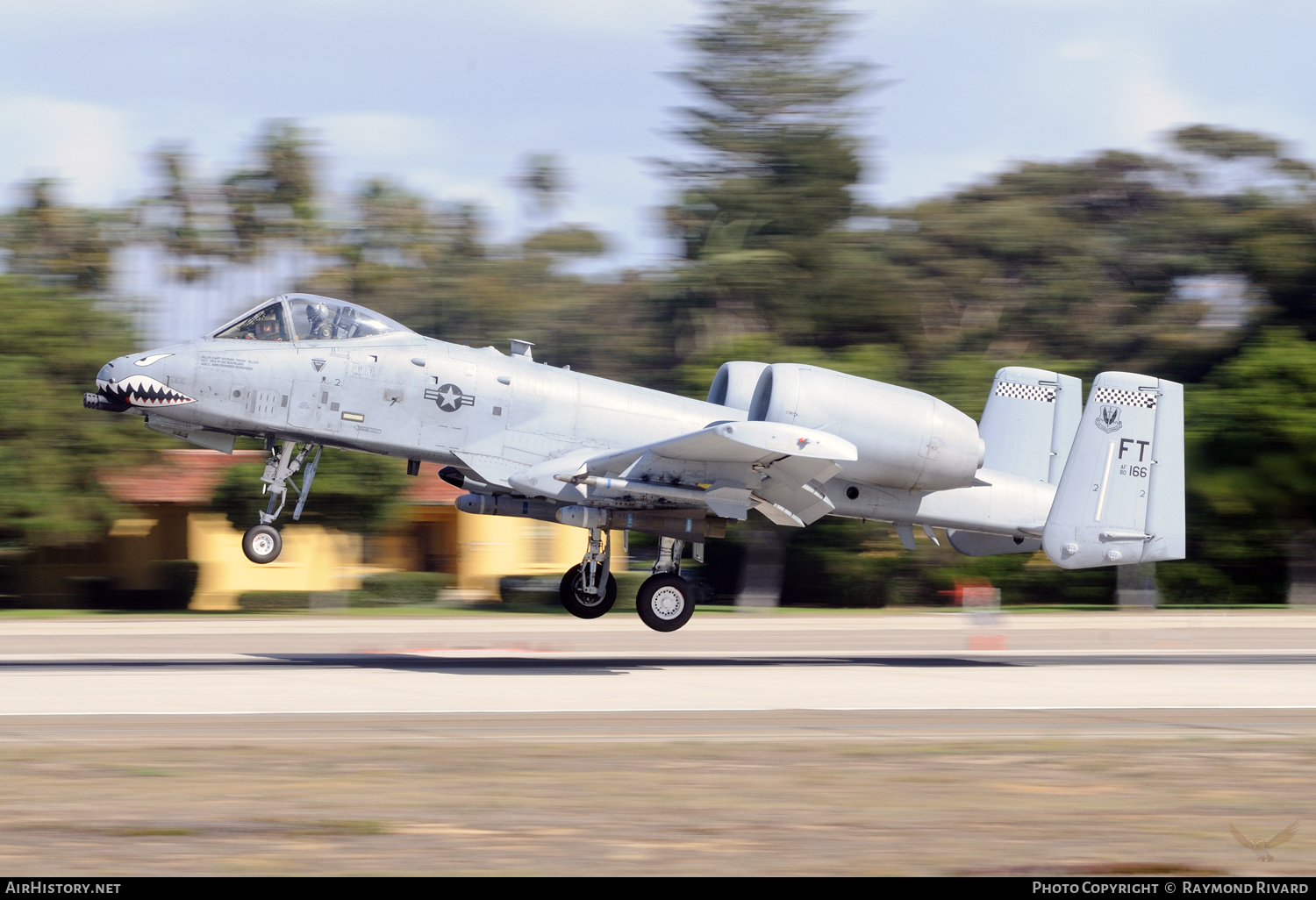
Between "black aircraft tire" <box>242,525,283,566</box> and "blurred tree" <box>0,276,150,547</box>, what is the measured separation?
20.7 m

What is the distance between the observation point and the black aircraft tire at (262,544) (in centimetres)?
1653

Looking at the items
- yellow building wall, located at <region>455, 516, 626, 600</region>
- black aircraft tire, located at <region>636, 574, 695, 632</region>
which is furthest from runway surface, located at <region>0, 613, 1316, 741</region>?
yellow building wall, located at <region>455, 516, 626, 600</region>

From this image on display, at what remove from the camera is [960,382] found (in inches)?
1607

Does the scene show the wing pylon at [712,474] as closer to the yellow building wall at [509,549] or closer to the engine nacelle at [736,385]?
the engine nacelle at [736,385]

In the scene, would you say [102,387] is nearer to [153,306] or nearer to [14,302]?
[14,302]

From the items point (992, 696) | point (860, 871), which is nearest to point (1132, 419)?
point (992, 696)

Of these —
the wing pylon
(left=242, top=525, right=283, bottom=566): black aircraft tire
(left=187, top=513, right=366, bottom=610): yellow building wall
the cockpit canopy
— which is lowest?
(left=187, top=513, right=366, bottom=610): yellow building wall

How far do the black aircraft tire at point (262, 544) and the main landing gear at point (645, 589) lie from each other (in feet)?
13.3

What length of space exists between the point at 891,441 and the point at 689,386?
22256mm

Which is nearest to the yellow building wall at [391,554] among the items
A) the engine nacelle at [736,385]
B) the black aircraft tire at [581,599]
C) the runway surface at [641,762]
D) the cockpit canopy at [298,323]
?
the engine nacelle at [736,385]

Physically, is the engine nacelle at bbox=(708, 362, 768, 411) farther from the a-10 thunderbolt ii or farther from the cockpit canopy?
the cockpit canopy

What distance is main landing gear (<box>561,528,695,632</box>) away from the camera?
18516 mm

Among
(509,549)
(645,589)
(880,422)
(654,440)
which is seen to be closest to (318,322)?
(654,440)

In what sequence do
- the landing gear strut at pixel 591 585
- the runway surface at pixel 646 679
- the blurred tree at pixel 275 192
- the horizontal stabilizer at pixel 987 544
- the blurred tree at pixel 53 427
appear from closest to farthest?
the runway surface at pixel 646 679 → the landing gear strut at pixel 591 585 → the horizontal stabilizer at pixel 987 544 → the blurred tree at pixel 53 427 → the blurred tree at pixel 275 192
